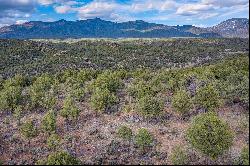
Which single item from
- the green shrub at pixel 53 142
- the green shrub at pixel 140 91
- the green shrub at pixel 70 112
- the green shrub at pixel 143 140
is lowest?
the green shrub at pixel 53 142

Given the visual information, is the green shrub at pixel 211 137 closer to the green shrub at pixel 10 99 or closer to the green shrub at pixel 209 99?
the green shrub at pixel 209 99

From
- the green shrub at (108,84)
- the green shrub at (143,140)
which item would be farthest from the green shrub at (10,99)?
the green shrub at (143,140)

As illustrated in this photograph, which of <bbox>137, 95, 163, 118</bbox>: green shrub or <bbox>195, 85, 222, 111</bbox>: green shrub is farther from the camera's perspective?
<bbox>137, 95, 163, 118</bbox>: green shrub

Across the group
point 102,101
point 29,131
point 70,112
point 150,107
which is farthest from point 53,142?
point 150,107

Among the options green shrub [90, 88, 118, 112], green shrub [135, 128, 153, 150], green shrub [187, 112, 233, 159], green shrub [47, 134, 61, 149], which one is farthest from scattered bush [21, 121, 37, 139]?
green shrub [187, 112, 233, 159]

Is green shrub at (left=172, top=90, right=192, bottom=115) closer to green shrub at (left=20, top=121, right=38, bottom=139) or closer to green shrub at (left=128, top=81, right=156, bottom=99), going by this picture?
green shrub at (left=128, top=81, right=156, bottom=99)

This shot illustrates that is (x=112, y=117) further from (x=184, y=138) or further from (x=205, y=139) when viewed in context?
(x=205, y=139)

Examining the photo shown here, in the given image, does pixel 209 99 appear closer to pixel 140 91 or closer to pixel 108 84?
pixel 140 91

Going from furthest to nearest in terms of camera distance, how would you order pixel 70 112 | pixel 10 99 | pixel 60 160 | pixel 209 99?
pixel 10 99, pixel 70 112, pixel 209 99, pixel 60 160

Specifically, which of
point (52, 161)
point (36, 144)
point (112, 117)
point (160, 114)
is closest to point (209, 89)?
point (160, 114)
